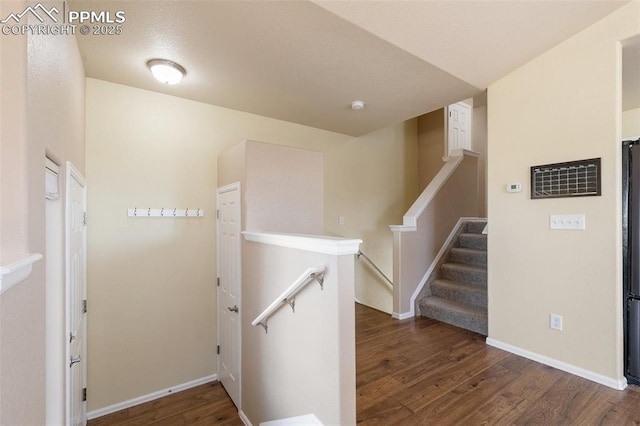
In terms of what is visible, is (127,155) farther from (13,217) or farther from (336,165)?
(336,165)

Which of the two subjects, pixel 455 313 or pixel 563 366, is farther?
pixel 455 313

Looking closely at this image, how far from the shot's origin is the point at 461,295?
3586 millimetres

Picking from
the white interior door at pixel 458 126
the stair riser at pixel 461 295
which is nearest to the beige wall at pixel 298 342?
the stair riser at pixel 461 295

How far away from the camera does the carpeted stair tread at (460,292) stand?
11.1ft

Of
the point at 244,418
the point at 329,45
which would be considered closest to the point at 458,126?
the point at 329,45

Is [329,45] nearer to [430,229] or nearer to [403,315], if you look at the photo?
[430,229]

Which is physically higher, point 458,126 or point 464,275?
point 458,126

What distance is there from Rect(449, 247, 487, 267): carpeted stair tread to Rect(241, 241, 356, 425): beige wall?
3.16 meters

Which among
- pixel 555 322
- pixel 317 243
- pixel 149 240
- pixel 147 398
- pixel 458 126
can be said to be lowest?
pixel 147 398

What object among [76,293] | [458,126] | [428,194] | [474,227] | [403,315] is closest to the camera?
[76,293]

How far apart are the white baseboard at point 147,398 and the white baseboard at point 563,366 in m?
3.00

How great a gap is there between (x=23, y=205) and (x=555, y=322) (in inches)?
140

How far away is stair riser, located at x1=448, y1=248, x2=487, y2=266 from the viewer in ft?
12.5

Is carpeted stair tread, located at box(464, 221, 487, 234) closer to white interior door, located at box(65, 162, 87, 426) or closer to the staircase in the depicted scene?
the staircase
